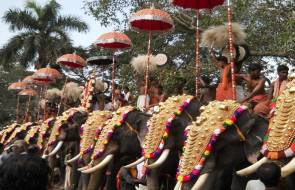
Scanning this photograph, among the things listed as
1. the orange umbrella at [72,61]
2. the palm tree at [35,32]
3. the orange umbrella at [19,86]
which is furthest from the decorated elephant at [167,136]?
the palm tree at [35,32]

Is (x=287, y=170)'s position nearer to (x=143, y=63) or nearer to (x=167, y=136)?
(x=167, y=136)

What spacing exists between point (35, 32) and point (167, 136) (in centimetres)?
2019

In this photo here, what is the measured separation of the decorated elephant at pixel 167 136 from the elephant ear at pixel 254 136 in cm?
122

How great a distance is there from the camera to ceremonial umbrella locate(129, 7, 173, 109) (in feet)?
27.9

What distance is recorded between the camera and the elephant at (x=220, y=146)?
186 inches

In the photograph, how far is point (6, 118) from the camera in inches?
1286

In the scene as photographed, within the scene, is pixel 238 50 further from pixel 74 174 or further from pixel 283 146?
pixel 74 174

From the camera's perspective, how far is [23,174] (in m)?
2.78

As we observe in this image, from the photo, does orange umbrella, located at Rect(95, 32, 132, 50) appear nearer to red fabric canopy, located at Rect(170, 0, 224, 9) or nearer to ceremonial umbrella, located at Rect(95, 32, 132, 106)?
ceremonial umbrella, located at Rect(95, 32, 132, 106)

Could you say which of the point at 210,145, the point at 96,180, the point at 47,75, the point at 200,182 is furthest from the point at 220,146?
the point at 47,75

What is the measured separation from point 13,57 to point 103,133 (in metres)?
19.2

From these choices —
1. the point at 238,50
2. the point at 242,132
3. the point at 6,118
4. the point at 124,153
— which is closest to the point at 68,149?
the point at 124,153

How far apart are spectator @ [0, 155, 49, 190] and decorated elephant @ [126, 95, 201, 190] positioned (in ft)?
10.2

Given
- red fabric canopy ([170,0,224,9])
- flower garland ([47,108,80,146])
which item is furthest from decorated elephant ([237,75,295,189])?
flower garland ([47,108,80,146])
